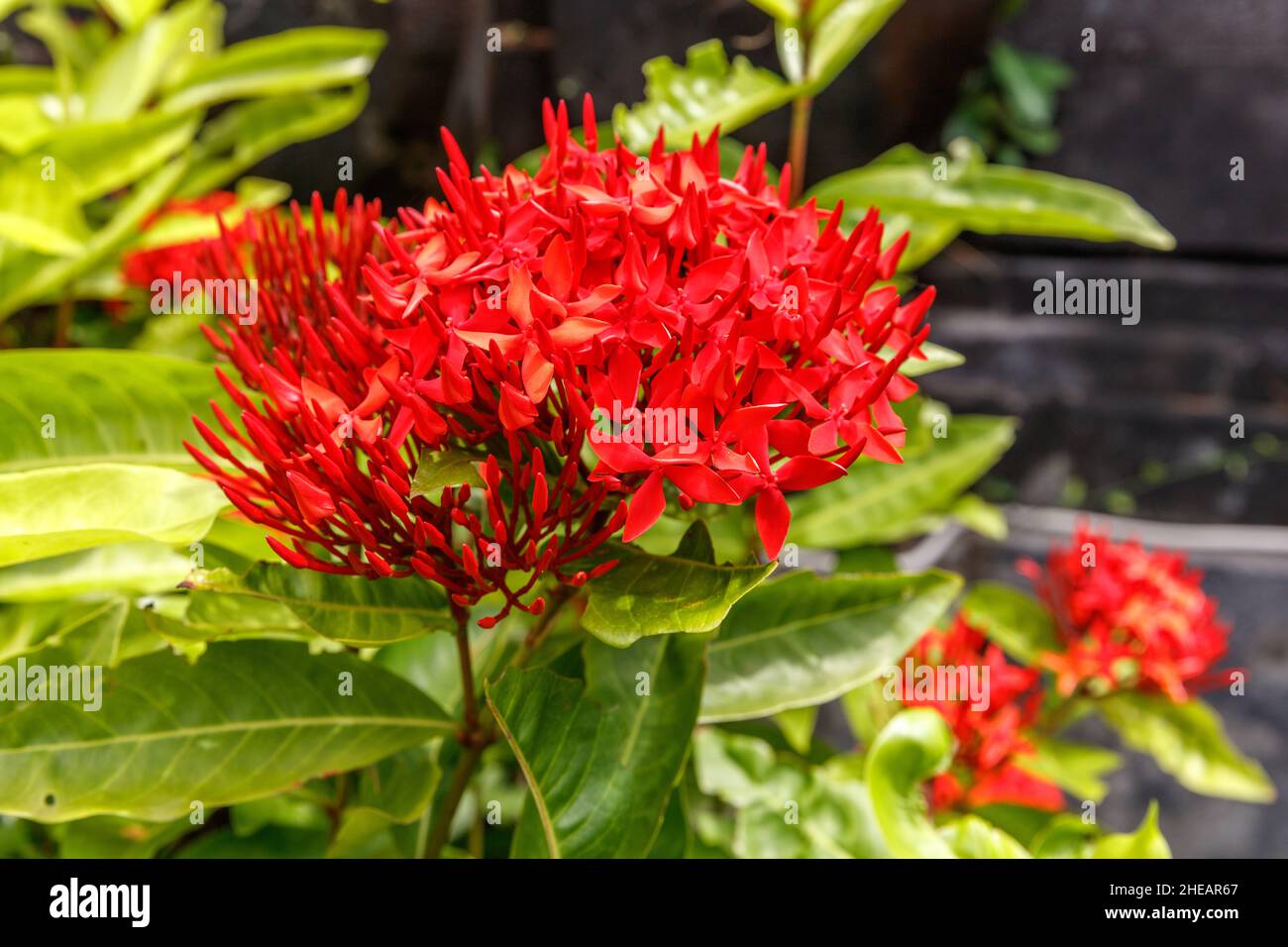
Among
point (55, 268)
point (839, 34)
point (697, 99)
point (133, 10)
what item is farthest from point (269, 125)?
point (839, 34)

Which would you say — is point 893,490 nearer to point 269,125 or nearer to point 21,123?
point 269,125

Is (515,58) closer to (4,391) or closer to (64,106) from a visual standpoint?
(64,106)

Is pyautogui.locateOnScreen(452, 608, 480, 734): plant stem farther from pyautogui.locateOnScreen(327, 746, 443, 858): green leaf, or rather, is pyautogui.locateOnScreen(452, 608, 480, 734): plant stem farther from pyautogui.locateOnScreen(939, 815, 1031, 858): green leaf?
pyautogui.locateOnScreen(939, 815, 1031, 858): green leaf

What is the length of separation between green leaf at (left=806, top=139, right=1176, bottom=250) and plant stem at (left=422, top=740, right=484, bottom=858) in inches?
23.4

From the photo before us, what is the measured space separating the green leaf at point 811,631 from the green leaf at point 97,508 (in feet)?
1.26

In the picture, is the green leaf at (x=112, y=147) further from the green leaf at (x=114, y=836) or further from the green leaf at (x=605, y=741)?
the green leaf at (x=605, y=741)

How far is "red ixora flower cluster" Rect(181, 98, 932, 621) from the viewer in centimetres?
52

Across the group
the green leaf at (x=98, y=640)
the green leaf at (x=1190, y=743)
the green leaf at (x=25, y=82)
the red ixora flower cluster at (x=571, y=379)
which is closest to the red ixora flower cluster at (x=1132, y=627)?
the green leaf at (x=1190, y=743)

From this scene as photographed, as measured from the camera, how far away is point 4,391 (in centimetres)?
75

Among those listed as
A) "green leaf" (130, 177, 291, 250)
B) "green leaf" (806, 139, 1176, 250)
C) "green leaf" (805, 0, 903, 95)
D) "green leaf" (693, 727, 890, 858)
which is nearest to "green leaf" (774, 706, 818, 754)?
"green leaf" (693, 727, 890, 858)

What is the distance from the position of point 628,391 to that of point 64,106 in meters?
1.11

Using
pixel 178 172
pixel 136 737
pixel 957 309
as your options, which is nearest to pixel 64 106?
pixel 178 172

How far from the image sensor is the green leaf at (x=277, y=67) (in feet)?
4.32

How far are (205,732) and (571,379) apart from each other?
0.39m
